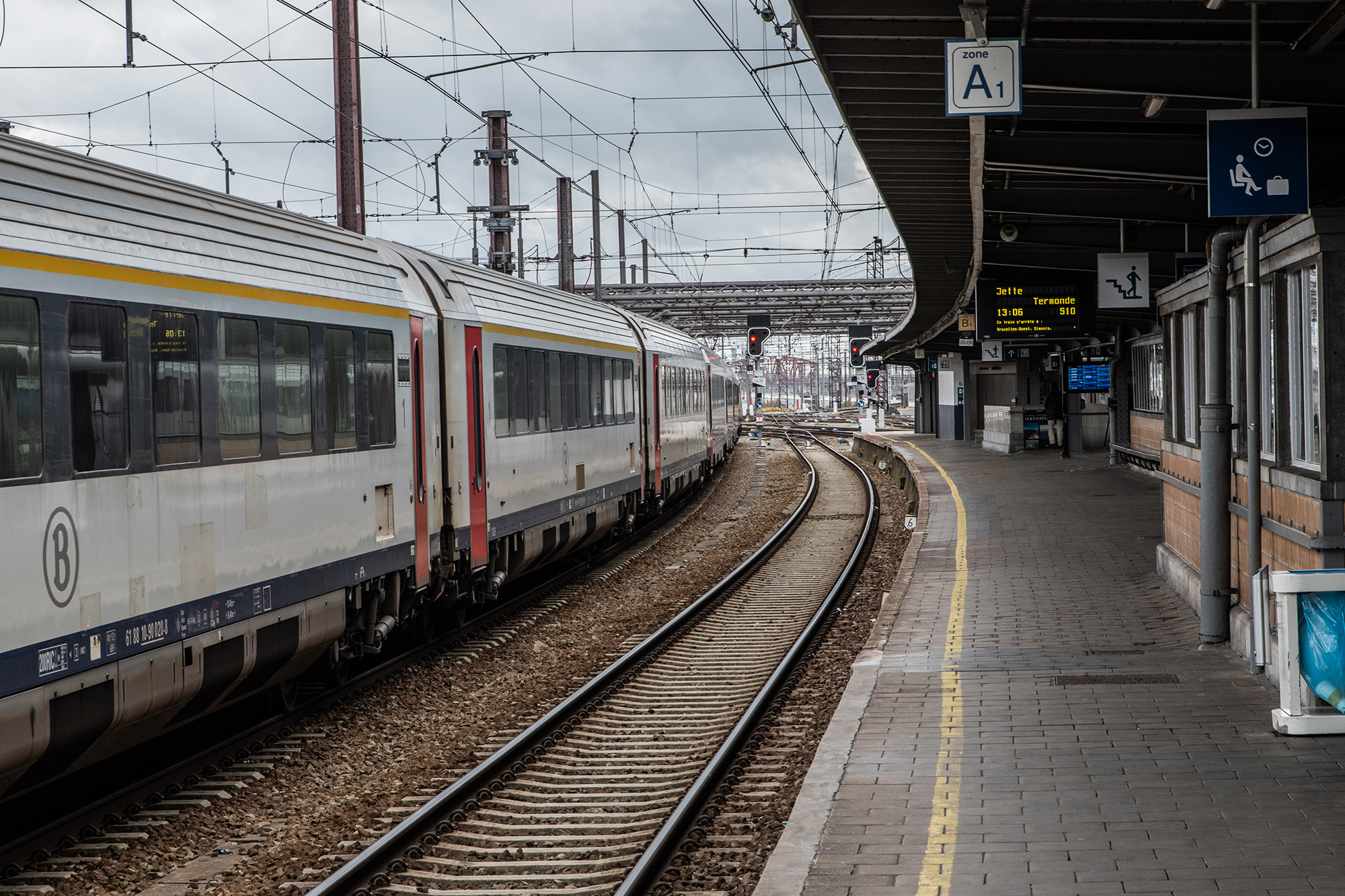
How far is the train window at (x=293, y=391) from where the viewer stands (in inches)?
334

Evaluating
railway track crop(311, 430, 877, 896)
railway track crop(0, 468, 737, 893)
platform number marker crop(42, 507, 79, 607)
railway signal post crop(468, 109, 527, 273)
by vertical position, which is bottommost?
railway track crop(311, 430, 877, 896)

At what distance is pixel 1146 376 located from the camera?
27641mm

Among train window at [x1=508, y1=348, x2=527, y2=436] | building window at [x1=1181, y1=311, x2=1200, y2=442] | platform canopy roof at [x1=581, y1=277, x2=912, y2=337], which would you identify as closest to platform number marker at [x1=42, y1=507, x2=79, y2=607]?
train window at [x1=508, y1=348, x2=527, y2=436]

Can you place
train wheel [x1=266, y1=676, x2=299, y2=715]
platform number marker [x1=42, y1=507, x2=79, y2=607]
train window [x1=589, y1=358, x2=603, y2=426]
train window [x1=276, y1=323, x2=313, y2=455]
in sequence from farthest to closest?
train window [x1=589, y1=358, x2=603, y2=426] → train wheel [x1=266, y1=676, x2=299, y2=715] → train window [x1=276, y1=323, x2=313, y2=455] → platform number marker [x1=42, y1=507, x2=79, y2=607]

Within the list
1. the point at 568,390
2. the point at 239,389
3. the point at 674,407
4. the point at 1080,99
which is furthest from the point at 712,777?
the point at 674,407

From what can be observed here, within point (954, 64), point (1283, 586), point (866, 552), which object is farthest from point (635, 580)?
point (1283, 586)

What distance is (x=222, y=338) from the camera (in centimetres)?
776

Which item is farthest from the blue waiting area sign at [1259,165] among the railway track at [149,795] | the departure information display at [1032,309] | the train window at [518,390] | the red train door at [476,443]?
the departure information display at [1032,309]

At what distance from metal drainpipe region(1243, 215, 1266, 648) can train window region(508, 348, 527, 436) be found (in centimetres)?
695

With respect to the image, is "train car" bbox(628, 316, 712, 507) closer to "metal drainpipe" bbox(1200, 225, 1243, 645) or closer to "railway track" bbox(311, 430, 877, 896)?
"railway track" bbox(311, 430, 877, 896)

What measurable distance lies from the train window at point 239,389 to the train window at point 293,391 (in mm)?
287

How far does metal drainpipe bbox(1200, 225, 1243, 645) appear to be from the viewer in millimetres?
9758

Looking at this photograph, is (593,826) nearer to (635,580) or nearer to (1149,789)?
(1149,789)

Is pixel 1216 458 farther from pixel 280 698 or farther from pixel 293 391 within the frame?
pixel 280 698
